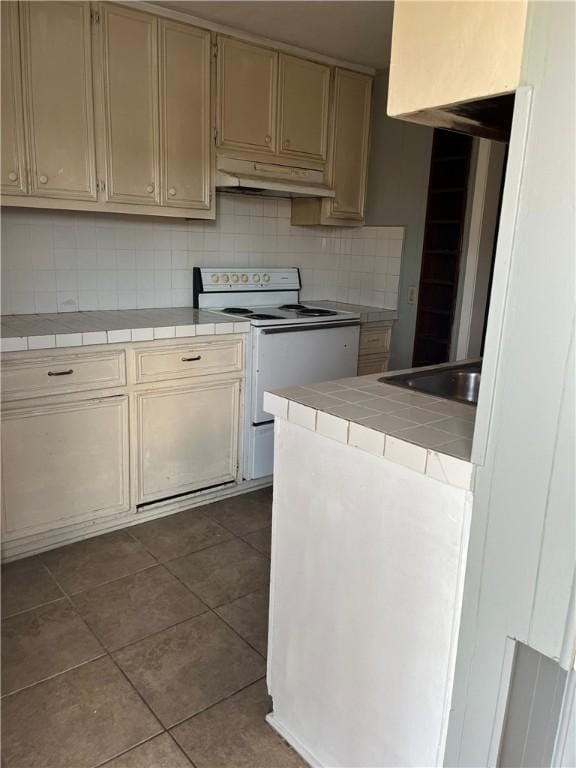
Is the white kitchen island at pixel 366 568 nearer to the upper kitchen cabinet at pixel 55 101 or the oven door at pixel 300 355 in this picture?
the oven door at pixel 300 355

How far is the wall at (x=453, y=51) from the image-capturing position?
0.89m

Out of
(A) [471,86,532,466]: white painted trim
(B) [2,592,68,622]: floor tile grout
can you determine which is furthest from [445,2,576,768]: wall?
(B) [2,592,68,622]: floor tile grout

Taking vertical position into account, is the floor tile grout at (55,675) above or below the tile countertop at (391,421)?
below

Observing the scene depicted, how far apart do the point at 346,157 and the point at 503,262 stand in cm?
284

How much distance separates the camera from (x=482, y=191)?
320 cm

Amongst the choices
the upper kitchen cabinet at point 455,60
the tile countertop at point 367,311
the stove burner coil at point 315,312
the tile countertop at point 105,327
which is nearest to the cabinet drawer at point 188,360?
the tile countertop at point 105,327

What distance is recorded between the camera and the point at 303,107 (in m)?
3.27

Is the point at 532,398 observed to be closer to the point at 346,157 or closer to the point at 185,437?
the point at 185,437

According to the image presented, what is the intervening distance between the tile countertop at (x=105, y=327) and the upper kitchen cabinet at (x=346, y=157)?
101cm

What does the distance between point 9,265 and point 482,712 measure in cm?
259

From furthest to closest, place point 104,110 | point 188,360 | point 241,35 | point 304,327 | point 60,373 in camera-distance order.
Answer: point 304,327, point 241,35, point 188,360, point 104,110, point 60,373

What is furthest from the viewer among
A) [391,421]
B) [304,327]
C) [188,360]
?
[304,327]

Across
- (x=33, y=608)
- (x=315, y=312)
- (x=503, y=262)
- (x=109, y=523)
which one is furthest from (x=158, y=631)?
(x=315, y=312)

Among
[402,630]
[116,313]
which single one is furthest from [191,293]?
[402,630]
